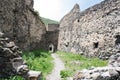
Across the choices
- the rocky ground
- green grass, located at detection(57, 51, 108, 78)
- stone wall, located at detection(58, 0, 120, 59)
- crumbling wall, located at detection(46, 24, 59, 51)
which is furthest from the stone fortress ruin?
crumbling wall, located at detection(46, 24, 59, 51)

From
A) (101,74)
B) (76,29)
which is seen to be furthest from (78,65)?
(76,29)

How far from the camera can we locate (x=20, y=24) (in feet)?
59.3

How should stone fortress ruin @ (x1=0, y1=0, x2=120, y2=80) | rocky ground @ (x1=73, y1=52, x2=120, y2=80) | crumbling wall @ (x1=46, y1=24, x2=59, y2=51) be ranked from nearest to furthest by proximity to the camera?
rocky ground @ (x1=73, y1=52, x2=120, y2=80)
stone fortress ruin @ (x1=0, y1=0, x2=120, y2=80)
crumbling wall @ (x1=46, y1=24, x2=59, y2=51)

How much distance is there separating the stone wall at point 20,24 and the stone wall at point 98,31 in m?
3.27

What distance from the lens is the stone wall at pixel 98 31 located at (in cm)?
1628

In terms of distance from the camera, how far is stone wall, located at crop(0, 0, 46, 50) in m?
15.3

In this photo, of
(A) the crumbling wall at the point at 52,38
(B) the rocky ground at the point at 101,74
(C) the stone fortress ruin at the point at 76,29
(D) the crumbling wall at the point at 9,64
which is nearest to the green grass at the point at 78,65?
(C) the stone fortress ruin at the point at 76,29

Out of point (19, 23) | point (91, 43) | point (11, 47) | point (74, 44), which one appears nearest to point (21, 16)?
point (19, 23)

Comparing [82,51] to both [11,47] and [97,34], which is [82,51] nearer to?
[97,34]

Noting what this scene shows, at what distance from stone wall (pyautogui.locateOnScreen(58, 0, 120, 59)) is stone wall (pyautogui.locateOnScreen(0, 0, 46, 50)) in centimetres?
327

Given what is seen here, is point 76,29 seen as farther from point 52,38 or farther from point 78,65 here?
point 78,65

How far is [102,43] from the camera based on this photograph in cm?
1725

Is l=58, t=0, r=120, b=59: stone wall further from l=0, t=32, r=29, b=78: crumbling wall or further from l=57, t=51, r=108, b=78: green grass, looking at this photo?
l=0, t=32, r=29, b=78: crumbling wall

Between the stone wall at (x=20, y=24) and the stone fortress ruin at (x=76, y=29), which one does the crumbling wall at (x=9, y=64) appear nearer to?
the stone fortress ruin at (x=76, y=29)
